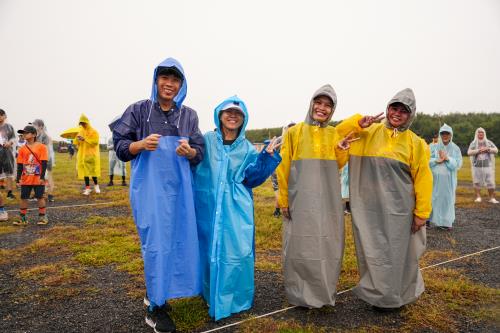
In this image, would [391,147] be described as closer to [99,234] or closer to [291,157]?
[291,157]

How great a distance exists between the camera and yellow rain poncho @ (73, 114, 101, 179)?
32.1 feet

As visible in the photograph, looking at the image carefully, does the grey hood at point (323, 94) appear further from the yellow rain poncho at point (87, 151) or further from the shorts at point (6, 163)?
the shorts at point (6, 163)

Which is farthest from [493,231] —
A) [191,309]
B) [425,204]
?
[191,309]

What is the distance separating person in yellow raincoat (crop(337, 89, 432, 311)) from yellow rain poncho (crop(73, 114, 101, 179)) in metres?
8.65

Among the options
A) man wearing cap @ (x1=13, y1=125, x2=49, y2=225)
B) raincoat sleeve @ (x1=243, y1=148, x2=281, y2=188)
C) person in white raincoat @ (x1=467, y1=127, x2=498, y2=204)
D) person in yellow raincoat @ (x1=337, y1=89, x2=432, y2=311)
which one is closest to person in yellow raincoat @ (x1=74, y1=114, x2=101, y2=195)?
man wearing cap @ (x1=13, y1=125, x2=49, y2=225)

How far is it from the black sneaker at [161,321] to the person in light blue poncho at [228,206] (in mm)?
412

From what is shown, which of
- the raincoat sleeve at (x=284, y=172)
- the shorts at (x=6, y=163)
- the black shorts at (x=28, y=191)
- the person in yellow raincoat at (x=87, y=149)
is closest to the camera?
the raincoat sleeve at (x=284, y=172)

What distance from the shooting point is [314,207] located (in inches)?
129

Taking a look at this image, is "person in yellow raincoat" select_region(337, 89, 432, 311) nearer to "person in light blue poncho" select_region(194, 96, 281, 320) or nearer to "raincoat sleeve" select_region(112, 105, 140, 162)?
"person in light blue poncho" select_region(194, 96, 281, 320)

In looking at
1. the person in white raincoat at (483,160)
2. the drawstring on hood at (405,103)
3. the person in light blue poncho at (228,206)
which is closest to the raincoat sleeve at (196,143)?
the person in light blue poncho at (228,206)

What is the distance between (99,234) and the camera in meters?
6.16

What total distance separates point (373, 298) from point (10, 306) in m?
3.65

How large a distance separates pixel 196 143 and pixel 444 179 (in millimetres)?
6418

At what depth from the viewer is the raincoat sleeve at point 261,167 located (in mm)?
3176
